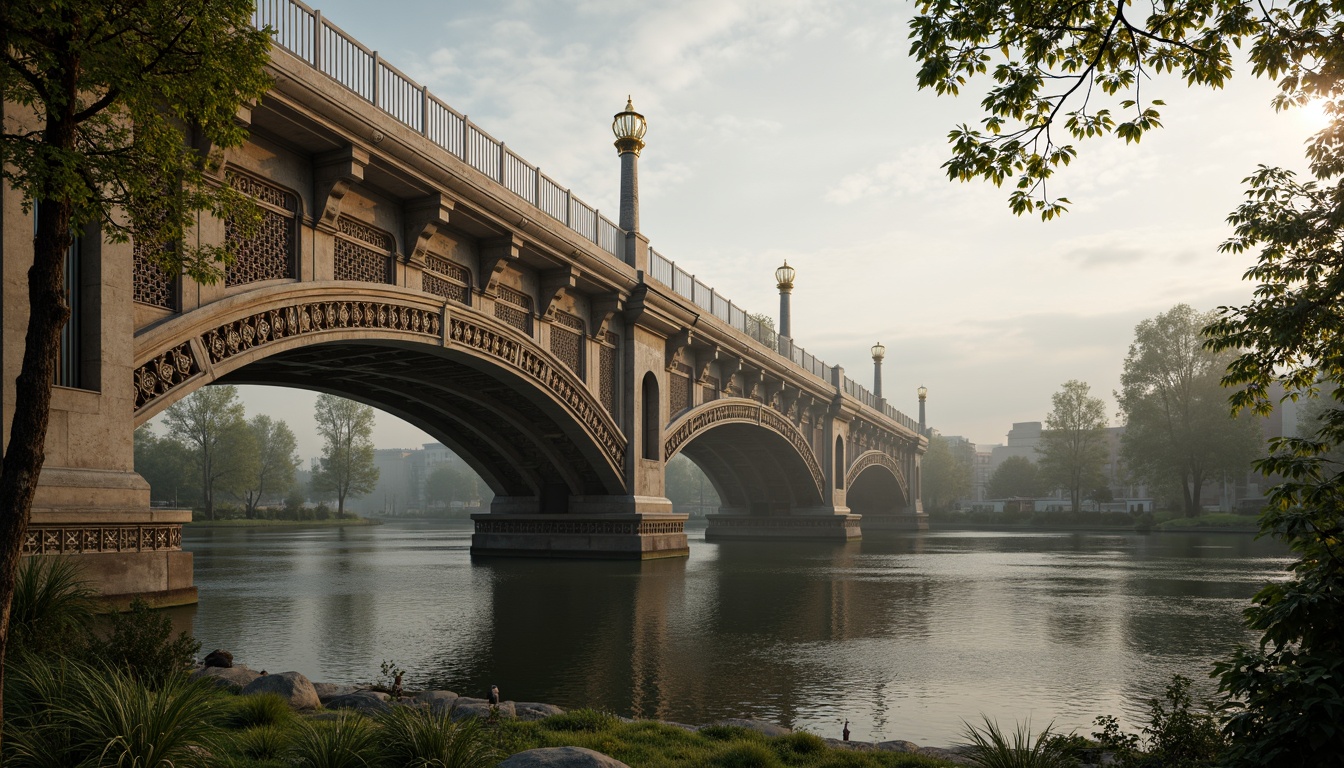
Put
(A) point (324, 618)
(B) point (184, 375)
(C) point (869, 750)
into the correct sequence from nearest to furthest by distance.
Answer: (C) point (869, 750), (B) point (184, 375), (A) point (324, 618)

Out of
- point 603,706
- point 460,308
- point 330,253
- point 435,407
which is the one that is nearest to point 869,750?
point 603,706

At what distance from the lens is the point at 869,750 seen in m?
7.37

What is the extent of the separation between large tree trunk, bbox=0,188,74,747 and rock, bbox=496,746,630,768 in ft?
9.99

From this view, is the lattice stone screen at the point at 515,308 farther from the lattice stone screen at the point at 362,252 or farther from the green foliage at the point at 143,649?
the green foliage at the point at 143,649

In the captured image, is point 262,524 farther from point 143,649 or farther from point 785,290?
point 143,649

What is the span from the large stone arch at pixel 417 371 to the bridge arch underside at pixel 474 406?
5 centimetres

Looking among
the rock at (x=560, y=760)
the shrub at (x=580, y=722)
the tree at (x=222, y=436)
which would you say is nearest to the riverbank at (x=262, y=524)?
the tree at (x=222, y=436)

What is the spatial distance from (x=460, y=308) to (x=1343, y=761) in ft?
61.3

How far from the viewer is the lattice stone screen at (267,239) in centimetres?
1528

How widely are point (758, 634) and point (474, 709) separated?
8.25 meters

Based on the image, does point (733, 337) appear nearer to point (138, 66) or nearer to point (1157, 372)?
point (138, 66)

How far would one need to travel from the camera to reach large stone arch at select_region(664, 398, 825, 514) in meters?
41.9

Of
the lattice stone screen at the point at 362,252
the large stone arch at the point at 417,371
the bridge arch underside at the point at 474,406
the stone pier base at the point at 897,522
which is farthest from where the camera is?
the stone pier base at the point at 897,522

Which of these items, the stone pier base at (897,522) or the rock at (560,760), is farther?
the stone pier base at (897,522)
